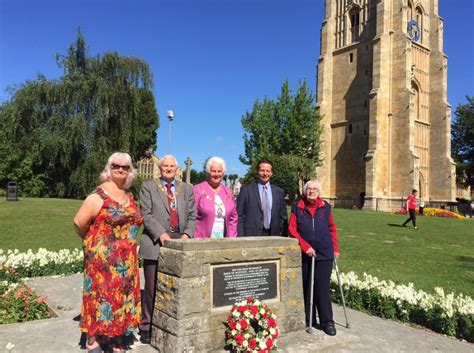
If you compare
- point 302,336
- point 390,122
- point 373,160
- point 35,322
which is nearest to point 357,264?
point 302,336

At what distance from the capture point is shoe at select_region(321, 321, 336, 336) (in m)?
4.72

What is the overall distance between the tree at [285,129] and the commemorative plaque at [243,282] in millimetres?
33725

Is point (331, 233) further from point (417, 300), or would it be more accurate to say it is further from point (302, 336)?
point (417, 300)

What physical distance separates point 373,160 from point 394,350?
3430 cm

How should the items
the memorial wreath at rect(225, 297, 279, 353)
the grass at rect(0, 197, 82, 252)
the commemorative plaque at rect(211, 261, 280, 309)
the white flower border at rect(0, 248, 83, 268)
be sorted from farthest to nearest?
the grass at rect(0, 197, 82, 252), the white flower border at rect(0, 248, 83, 268), the commemorative plaque at rect(211, 261, 280, 309), the memorial wreath at rect(225, 297, 279, 353)

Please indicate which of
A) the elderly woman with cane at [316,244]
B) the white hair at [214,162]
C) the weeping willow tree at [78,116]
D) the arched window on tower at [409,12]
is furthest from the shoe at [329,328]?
the arched window on tower at [409,12]

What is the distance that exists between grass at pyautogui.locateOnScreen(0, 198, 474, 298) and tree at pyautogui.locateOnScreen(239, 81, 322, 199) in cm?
2144

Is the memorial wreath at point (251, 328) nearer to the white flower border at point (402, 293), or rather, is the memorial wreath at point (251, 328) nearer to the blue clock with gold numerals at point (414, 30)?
the white flower border at point (402, 293)

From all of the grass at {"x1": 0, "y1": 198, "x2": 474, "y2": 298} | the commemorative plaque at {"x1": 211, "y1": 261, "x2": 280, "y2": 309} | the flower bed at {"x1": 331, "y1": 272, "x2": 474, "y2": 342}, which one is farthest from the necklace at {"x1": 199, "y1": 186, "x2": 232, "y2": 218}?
the grass at {"x1": 0, "y1": 198, "x2": 474, "y2": 298}

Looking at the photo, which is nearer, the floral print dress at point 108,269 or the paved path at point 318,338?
the floral print dress at point 108,269

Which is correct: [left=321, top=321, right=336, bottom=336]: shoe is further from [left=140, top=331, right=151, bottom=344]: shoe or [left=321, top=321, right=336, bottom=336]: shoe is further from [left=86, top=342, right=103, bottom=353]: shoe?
[left=86, top=342, right=103, bottom=353]: shoe

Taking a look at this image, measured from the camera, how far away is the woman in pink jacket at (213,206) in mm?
5043

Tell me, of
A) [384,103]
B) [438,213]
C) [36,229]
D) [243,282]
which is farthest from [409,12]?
[243,282]

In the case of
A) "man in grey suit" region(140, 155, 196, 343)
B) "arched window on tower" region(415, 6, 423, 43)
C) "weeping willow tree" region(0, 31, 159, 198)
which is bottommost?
"man in grey suit" region(140, 155, 196, 343)
